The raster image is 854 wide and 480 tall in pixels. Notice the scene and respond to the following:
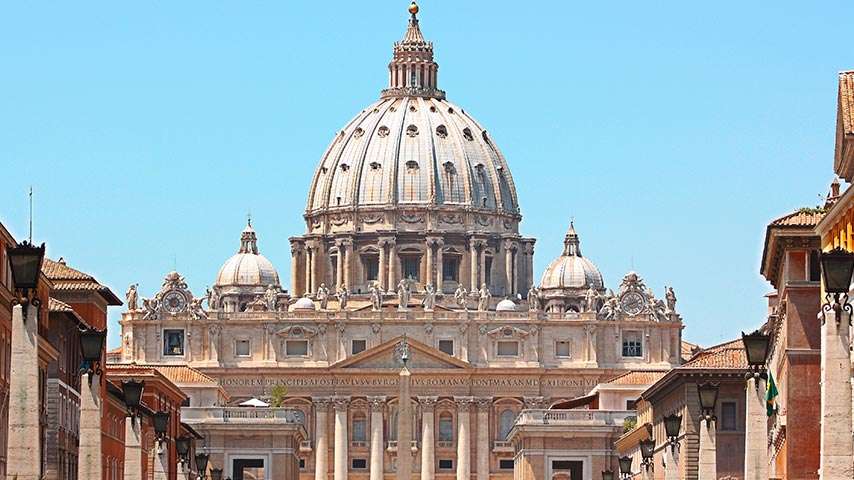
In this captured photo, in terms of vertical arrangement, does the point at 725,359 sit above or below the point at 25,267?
above

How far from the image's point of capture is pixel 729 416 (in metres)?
89.2

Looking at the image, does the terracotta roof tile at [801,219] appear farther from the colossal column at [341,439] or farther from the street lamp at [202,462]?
the colossal column at [341,439]

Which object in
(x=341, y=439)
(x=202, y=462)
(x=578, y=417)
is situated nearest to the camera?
(x=202, y=462)

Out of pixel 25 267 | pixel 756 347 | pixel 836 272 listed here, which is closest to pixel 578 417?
pixel 756 347

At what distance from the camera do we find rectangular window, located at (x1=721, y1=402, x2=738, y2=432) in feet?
291

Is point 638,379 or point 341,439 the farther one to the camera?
point 341,439

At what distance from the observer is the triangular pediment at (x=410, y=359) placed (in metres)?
198

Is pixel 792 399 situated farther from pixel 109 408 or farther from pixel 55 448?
pixel 109 408

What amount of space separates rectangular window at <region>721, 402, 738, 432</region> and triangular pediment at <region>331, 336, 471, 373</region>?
357 feet

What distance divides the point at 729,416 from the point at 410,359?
110 m

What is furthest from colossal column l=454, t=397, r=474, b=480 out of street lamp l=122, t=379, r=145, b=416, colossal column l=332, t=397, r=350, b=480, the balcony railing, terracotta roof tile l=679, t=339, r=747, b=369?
street lamp l=122, t=379, r=145, b=416

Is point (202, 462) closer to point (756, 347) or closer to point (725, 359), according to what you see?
point (725, 359)

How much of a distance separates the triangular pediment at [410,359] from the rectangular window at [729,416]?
109 metres

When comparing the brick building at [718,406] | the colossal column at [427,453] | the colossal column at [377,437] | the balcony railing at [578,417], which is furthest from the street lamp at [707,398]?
the colossal column at [427,453]
